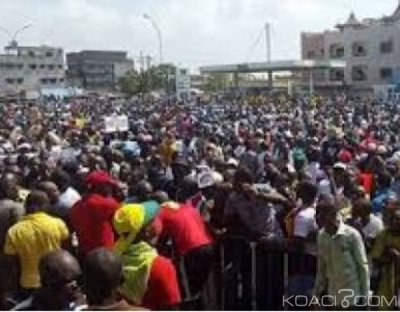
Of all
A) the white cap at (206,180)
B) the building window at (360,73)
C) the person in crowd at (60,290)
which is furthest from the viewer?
the building window at (360,73)

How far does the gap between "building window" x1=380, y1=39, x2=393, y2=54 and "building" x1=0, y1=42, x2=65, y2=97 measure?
58.7m

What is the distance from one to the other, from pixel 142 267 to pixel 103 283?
125 centimetres

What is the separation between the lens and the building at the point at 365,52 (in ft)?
266

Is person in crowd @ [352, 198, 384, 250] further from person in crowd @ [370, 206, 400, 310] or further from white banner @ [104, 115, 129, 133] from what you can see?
white banner @ [104, 115, 129, 133]

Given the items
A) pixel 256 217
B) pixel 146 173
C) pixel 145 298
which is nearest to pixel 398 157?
pixel 146 173

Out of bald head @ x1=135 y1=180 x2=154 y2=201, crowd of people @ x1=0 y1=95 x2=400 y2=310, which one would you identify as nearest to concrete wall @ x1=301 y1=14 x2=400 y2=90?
crowd of people @ x1=0 y1=95 x2=400 y2=310

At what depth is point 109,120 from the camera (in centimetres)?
2219

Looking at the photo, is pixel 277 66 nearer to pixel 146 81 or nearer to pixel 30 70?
pixel 146 81

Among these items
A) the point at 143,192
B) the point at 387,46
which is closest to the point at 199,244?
the point at 143,192

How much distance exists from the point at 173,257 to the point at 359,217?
1.66 metres

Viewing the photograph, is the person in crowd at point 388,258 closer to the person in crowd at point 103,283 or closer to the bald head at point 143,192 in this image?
the bald head at point 143,192

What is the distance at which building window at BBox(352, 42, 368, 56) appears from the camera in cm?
8388

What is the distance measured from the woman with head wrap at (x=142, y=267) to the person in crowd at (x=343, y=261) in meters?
1.37

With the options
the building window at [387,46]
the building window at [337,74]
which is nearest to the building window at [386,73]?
the building window at [387,46]
